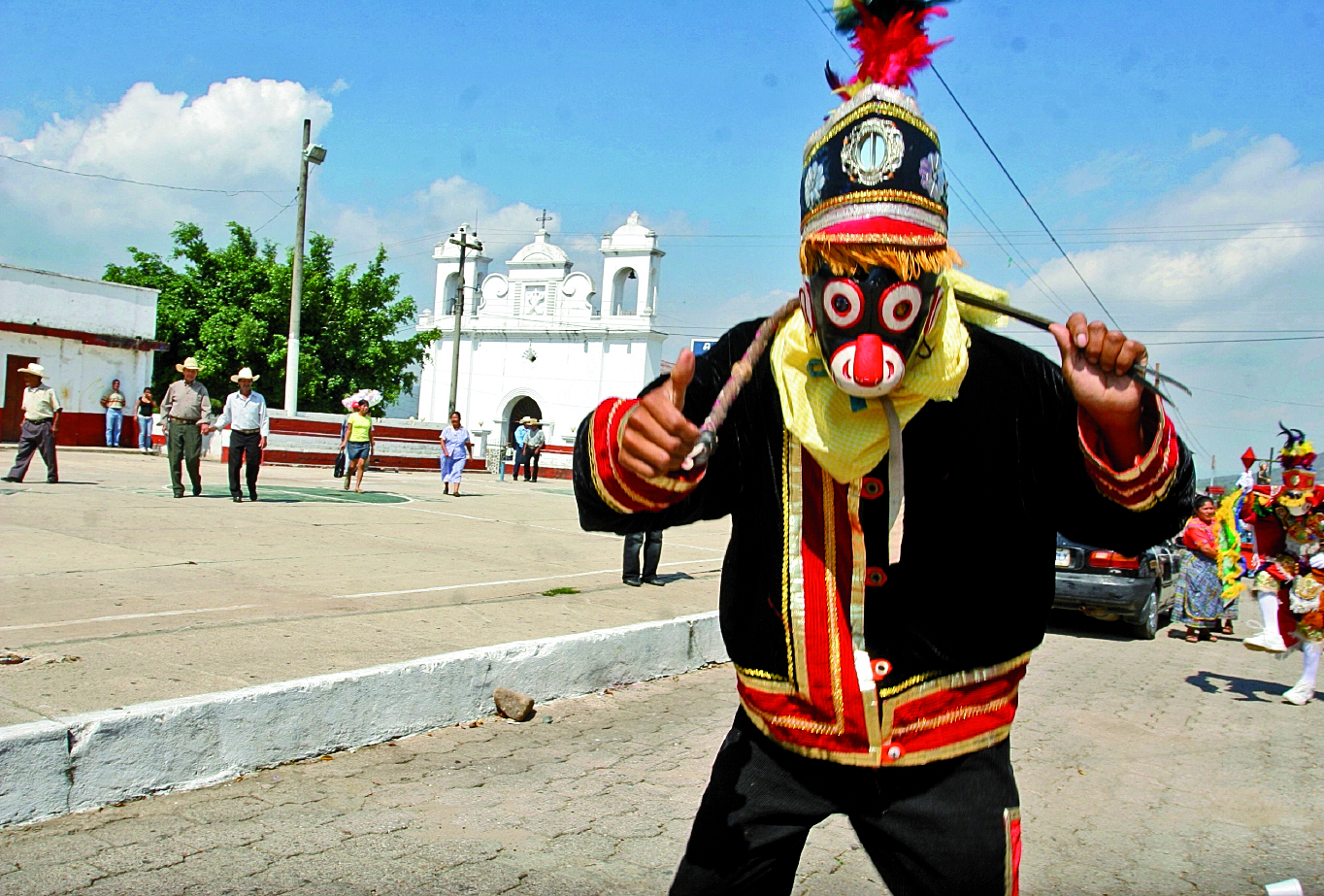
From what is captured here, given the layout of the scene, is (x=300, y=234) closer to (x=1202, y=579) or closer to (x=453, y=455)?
(x=453, y=455)

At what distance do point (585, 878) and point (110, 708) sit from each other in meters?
2.04

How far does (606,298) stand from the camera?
46.5 m

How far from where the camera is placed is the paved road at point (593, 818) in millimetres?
3400

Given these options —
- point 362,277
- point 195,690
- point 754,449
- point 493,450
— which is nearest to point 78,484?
point 195,690

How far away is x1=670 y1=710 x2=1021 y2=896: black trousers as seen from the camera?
6.12 ft

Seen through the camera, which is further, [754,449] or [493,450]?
[493,450]

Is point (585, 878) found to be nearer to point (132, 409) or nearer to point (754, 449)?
point (754, 449)

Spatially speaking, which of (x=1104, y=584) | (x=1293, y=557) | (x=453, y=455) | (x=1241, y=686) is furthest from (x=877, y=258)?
(x=453, y=455)

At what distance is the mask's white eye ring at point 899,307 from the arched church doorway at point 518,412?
4851cm

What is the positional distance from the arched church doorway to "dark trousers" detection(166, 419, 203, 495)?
36.8 metres

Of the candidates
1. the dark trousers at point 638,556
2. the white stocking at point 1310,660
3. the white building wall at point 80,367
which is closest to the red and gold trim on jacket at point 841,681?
the white stocking at point 1310,660

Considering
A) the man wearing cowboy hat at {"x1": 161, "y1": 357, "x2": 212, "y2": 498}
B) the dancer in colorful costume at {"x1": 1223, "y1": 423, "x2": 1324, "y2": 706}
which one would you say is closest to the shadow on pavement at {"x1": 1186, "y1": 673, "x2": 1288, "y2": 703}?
the dancer in colorful costume at {"x1": 1223, "y1": 423, "x2": 1324, "y2": 706}

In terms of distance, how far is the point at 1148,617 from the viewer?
10.9 m

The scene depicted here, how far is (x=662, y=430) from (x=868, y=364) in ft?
1.27
